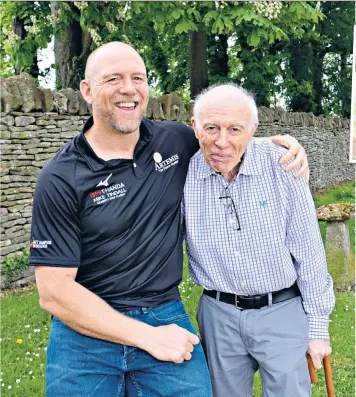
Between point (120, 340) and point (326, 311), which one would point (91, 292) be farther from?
point (326, 311)

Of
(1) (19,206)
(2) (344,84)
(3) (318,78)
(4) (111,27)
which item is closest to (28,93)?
(1) (19,206)

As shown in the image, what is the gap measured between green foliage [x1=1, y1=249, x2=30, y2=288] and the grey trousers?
495 centimetres

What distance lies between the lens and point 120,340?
91.7 inches

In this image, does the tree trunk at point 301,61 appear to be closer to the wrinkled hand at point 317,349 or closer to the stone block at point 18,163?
the stone block at point 18,163

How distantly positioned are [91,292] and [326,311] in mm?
1104

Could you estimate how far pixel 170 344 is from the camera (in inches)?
93.5

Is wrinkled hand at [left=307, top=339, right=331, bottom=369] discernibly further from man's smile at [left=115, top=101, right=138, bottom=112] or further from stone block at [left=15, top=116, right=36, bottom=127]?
stone block at [left=15, top=116, right=36, bottom=127]

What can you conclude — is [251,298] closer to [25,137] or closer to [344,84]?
[25,137]

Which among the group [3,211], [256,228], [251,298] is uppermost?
[256,228]

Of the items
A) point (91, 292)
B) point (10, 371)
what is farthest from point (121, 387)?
point (10, 371)

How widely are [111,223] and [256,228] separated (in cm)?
65

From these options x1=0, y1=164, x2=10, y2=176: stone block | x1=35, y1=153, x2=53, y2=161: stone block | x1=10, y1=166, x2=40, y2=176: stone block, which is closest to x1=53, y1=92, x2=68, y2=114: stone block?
x1=35, y1=153, x2=53, y2=161: stone block

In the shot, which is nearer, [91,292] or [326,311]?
[91,292]

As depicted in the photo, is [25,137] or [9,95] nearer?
[9,95]
